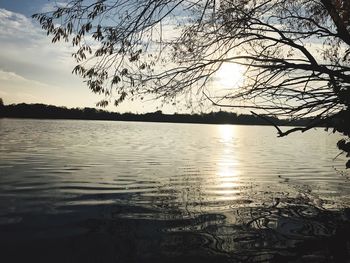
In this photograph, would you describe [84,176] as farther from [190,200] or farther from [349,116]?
[349,116]

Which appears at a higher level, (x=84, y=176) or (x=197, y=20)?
(x=197, y=20)

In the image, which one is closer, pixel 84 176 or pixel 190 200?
pixel 190 200

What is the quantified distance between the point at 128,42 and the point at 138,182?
965 cm

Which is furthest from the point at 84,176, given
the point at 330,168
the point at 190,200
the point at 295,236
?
the point at 330,168

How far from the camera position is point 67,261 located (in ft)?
24.3

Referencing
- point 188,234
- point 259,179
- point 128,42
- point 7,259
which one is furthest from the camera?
point 259,179

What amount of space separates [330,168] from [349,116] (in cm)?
1657

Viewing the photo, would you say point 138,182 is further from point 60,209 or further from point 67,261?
point 67,261

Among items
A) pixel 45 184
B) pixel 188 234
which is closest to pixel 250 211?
pixel 188 234

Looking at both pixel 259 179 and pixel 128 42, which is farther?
pixel 259 179

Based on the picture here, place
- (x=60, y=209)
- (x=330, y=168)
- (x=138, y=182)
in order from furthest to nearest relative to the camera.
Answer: (x=330, y=168), (x=138, y=182), (x=60, y=209)

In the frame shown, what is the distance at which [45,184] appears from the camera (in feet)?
51.2

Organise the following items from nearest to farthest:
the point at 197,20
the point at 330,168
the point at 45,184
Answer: the point at 197,20, the point at 45,184, the point at 330,168

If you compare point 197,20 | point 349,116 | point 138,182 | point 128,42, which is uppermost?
point 197,20
